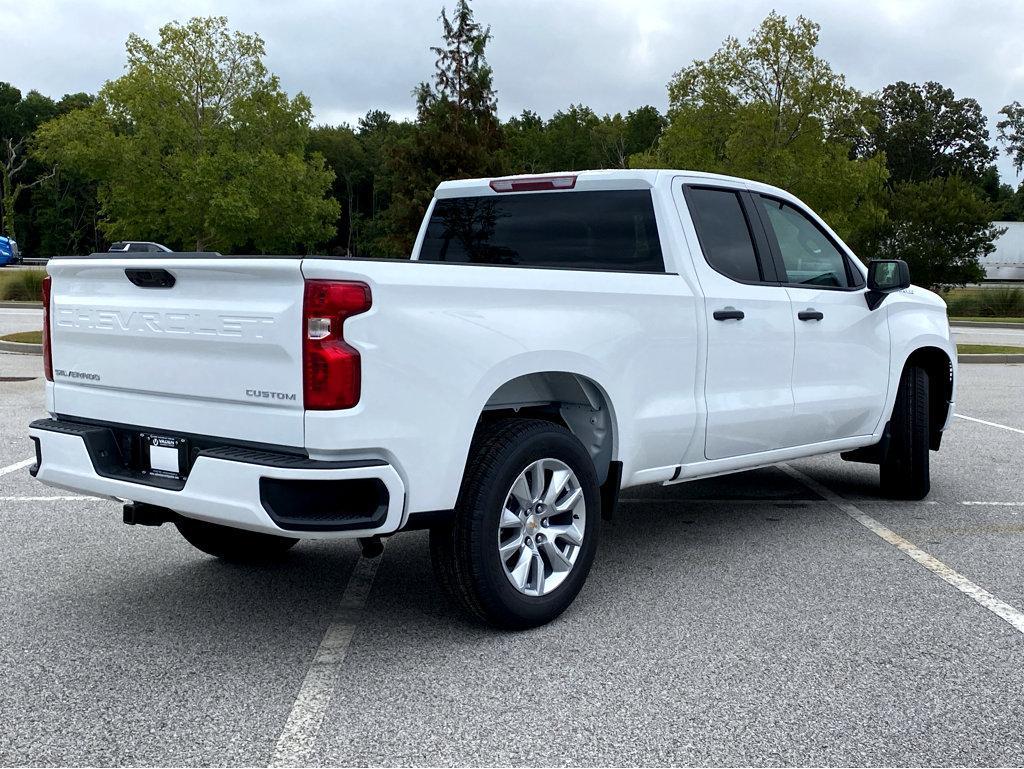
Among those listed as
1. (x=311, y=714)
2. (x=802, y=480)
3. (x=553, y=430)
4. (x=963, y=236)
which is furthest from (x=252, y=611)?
(x=963, y=236)

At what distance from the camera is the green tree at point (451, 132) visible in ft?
132

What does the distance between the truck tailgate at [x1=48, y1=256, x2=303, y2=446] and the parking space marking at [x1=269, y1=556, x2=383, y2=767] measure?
875 mm

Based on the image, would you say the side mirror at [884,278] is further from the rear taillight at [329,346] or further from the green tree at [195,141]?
the green tree at [195,141]

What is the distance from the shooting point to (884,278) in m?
6.44

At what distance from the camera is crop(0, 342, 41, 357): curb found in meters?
18.0

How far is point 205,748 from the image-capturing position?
3.30 metres

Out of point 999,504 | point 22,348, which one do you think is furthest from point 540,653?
point 22,348

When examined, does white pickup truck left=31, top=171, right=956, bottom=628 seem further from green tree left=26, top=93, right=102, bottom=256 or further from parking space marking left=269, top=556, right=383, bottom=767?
green tree left=26, top=93, right=102, bottom=256

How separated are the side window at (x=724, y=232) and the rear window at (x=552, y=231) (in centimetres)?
32

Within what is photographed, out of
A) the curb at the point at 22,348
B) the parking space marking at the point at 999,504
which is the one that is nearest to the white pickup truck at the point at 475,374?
the parking space marking at the point at 999,504

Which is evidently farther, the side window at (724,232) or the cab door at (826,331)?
the cab door at (826,331)

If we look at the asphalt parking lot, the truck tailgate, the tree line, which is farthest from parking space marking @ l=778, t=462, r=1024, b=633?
the tree line

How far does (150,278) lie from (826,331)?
375 cm

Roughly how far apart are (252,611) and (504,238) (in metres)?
2.39
